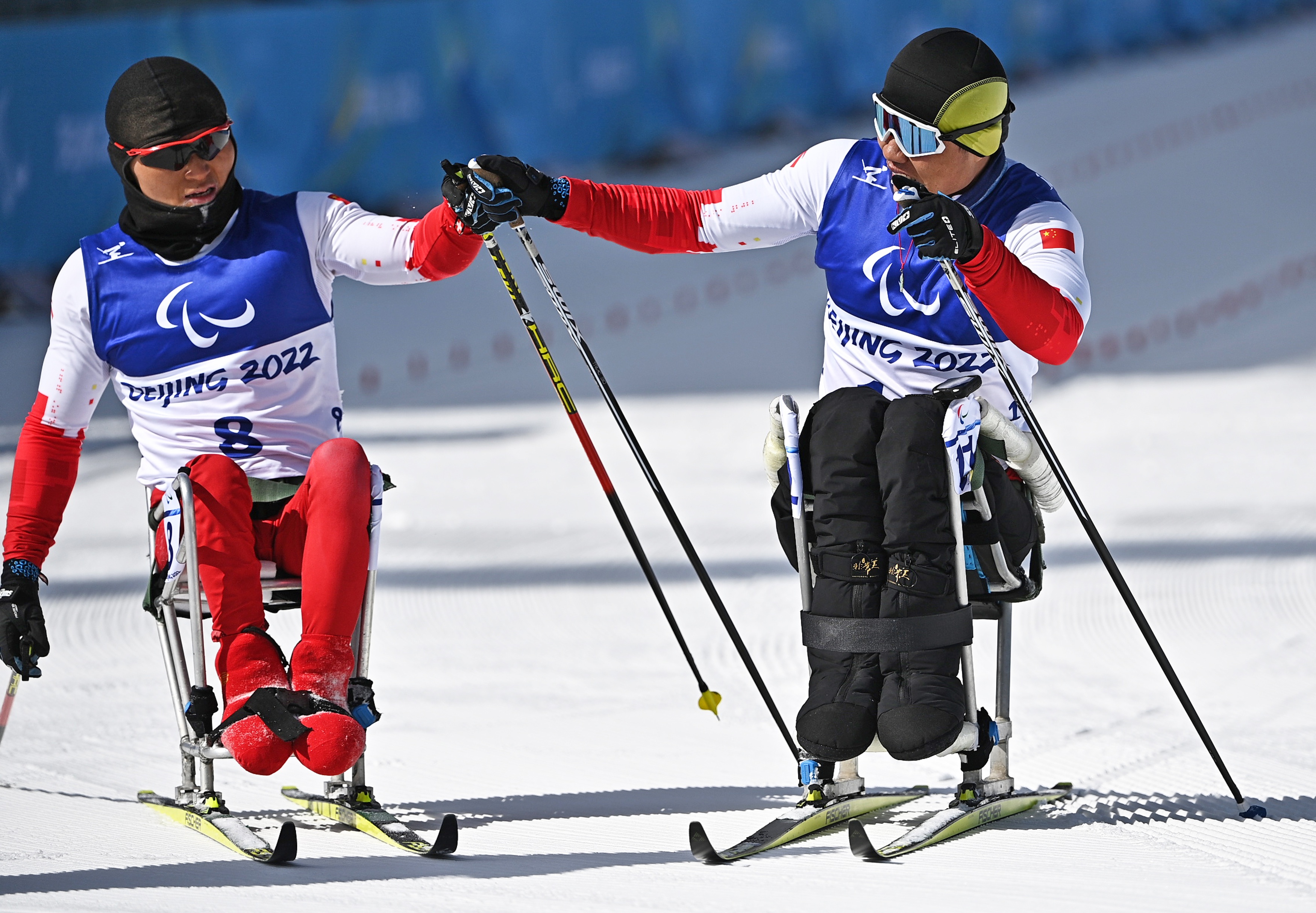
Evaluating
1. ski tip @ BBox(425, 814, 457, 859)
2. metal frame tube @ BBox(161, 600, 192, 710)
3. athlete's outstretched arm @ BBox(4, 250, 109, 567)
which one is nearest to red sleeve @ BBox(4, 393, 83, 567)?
athlete's outstretched arm @ BBox(4, 250, 109, 567)

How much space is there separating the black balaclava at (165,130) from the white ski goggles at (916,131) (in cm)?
122

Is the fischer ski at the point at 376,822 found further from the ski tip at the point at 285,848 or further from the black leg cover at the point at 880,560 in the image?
the black leg cover at the point at 880,560

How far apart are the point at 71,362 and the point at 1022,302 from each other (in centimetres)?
181

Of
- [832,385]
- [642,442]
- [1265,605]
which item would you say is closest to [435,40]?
[642,442]

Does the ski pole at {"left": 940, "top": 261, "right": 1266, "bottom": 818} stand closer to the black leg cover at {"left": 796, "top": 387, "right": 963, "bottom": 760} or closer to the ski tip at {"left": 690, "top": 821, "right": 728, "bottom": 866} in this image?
the black leg cover at {"left": 796, "top": 387, "right": 963, "bottom": 760}

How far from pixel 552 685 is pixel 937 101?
6.65 feet

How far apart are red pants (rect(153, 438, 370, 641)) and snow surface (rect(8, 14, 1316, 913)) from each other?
1.38ft

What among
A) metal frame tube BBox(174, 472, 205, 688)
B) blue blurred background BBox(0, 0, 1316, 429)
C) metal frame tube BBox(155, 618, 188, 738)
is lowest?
metal frame tube BBox(155, 618, 188, 738)

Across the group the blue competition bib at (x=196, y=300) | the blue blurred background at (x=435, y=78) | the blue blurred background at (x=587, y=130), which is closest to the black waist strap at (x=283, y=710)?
the blue competition bib at (x=196, y=300)

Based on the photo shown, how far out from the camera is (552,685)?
4500 mm

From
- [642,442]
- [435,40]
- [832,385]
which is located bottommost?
[832,385]

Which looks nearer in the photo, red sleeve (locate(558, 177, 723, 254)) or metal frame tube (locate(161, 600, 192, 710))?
metal frame tube (locate(161, 600, 192, 710))

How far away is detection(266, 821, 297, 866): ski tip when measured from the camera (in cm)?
289

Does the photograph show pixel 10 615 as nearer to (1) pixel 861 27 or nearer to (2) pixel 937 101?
(2) pixel 937 101
